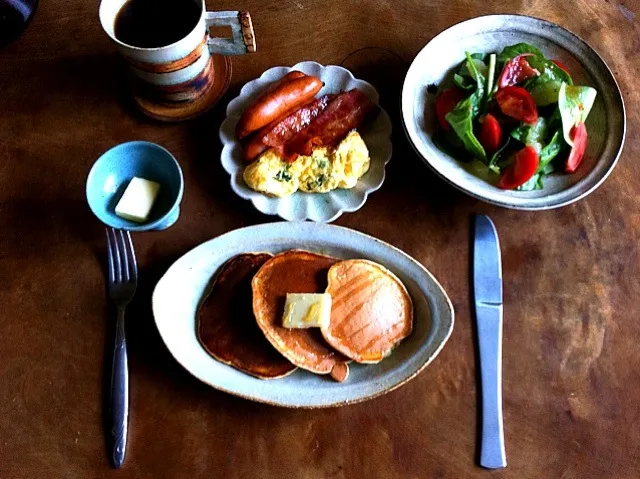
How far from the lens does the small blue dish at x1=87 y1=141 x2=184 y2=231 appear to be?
1500mm

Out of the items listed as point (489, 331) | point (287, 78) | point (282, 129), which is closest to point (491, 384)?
point (489, 331)

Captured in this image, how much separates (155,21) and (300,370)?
3.16ft

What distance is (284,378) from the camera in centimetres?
146

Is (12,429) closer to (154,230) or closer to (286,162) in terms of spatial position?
(154,230)

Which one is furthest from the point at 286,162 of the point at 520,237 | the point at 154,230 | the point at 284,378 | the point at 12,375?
the point at 12,375

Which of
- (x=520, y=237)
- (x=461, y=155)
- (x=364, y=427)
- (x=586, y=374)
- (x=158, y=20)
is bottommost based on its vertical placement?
(x=364, y=427)

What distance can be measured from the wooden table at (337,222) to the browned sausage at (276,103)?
0.15 metres

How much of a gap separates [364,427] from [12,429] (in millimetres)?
876

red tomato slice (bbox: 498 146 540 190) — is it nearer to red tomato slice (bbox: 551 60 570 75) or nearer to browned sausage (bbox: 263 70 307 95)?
red tomato slice (bbox: 551 60 570 75)

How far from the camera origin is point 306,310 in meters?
1.42

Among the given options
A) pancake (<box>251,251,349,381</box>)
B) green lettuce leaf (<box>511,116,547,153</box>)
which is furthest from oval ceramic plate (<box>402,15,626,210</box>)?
pancake (<box>251,251,349,381</box>)

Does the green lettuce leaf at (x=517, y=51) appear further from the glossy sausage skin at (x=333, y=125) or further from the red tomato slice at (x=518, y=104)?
the glossy sausage skin at (x=333, y=125)

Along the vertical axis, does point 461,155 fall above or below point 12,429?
above

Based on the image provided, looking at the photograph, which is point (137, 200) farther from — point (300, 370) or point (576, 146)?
point (576, 146)
